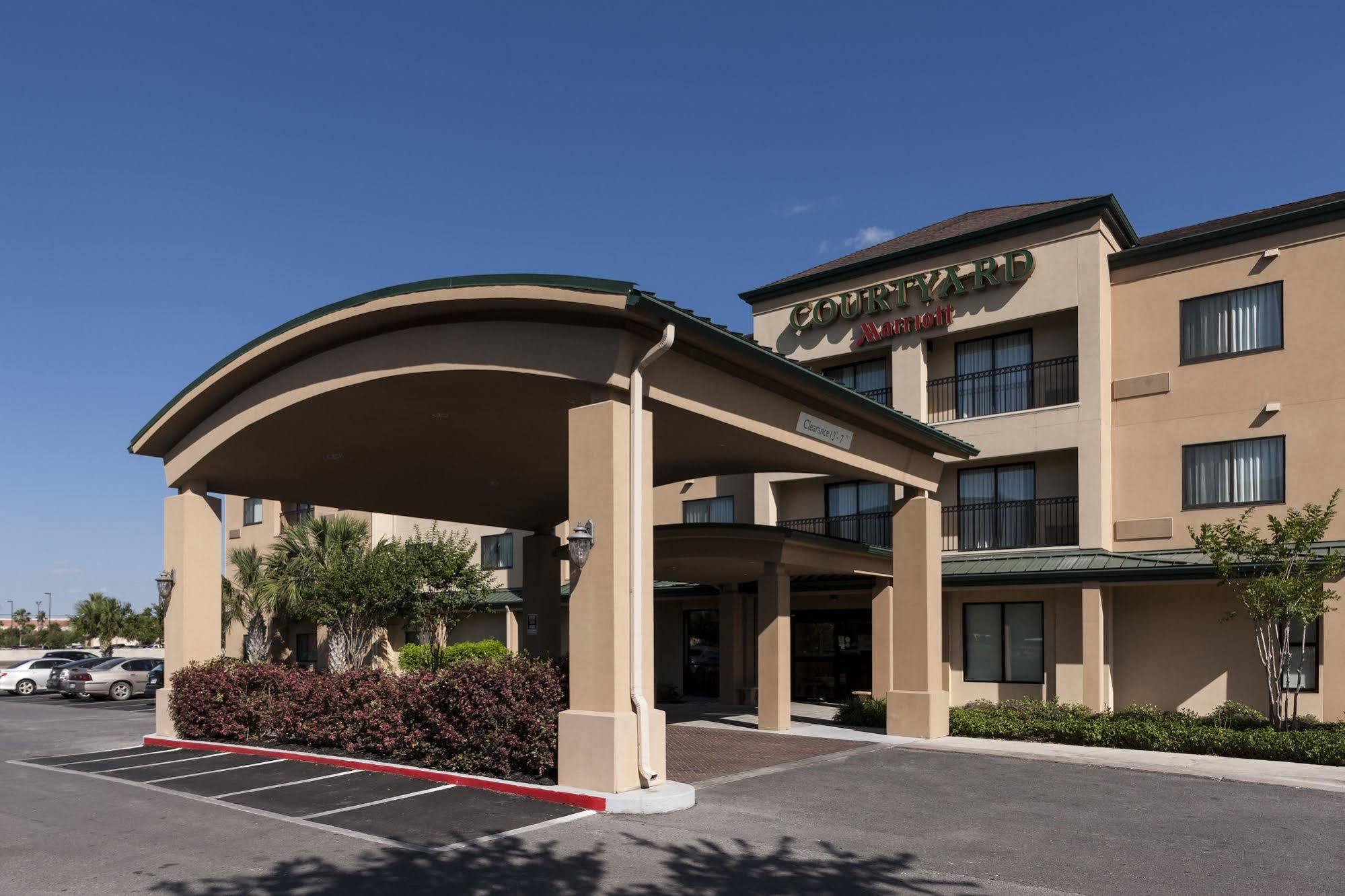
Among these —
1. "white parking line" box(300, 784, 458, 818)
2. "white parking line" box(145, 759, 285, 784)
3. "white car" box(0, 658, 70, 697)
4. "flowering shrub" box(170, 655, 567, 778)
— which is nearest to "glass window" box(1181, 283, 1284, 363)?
"flowering shrub" box(170, 655, 567, 778)

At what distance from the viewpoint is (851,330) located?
27.5m

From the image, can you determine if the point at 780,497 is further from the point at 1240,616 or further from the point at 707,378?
the point at 707,378

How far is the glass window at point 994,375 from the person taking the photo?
25.1 meters

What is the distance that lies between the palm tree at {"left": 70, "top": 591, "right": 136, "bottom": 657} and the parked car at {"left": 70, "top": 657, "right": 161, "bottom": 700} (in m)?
31.3

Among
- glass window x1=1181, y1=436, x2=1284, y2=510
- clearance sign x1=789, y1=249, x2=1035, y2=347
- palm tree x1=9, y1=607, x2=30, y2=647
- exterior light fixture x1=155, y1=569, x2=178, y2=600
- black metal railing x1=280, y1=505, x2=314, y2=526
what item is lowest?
palm tree x1=9, y1=607, x2=30, y2=647

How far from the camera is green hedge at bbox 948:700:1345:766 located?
1650cm

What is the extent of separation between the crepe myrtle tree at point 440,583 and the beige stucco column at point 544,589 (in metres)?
7.78

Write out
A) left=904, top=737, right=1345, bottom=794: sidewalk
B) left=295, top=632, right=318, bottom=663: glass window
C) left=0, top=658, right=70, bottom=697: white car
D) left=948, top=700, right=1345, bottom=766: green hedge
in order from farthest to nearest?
left=295, top=632, right=318, bottom=663: glass window
left=0, top=658, right=70, bottom=697: white car
left=948, top=700, right=1345, bottom=766: green hedge
left=904, top=737, right=1345, bottom=794: sidewalk

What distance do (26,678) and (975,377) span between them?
36.0 meters

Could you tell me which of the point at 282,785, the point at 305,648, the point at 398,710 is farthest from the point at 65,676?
the point at 282,785

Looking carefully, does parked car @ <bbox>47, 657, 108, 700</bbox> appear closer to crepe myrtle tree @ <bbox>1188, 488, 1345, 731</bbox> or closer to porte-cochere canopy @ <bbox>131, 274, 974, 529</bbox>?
porte-cochere canopy @ <bbox>131, 274, 974, 529</bbox>

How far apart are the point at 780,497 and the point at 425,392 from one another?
661 inches

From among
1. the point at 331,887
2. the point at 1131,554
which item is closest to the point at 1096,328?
the point at 1131,554

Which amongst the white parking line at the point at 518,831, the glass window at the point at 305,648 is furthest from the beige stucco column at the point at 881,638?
the glass window at the point at 305,648
